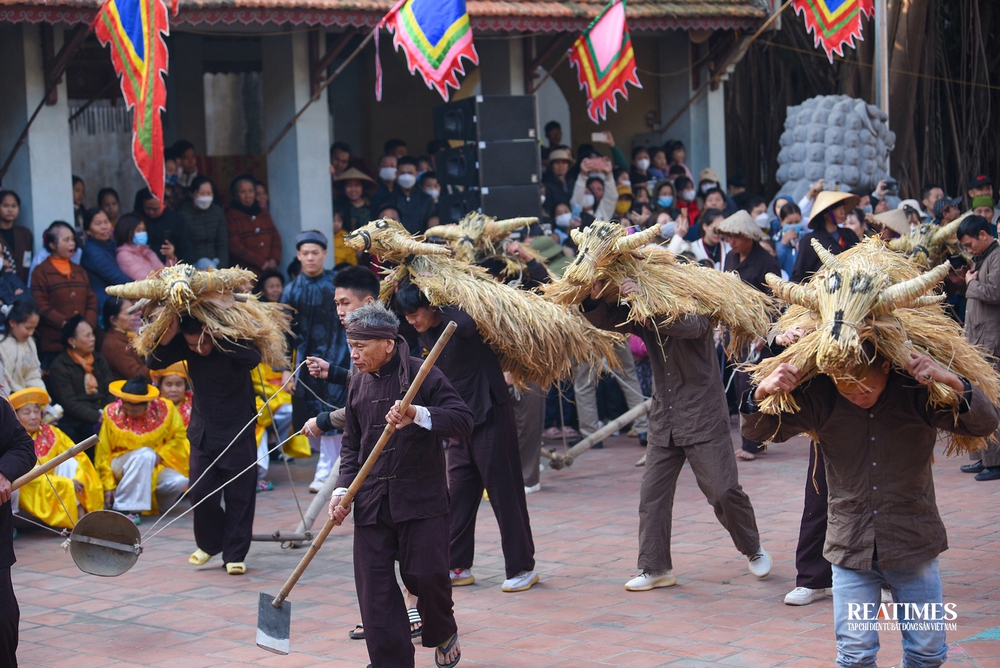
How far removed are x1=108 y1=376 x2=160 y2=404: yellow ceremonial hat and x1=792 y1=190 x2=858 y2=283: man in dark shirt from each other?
506 centimetres

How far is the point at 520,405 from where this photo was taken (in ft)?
28.2

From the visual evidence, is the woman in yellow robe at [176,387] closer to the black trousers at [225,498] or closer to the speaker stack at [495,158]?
the black trousers at [225,498]

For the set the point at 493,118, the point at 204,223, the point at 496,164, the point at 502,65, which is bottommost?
the point at 204,223

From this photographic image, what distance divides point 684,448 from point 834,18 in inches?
328

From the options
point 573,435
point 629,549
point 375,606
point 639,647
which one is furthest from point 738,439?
point 375,606

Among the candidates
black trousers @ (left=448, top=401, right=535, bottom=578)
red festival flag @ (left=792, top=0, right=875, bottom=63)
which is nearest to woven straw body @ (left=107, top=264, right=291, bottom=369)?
black trousers @ (left=448, top=401, right=535, bottom=578)

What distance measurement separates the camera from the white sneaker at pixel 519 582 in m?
6.11

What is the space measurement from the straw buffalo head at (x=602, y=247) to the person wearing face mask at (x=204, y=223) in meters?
5.50

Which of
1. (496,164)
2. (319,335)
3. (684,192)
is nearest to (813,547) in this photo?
(319,335)

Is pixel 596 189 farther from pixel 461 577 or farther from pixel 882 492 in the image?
pixel 882 492

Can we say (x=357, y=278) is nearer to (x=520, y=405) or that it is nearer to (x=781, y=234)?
(x=520, y=405)

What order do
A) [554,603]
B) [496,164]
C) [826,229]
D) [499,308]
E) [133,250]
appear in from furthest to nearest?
1. [496,164]
2. [133,250]
3. [826,229]
4. [499,308]
5. [554,603]

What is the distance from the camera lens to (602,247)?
599 cm

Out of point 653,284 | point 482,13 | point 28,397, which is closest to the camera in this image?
point 653,284
